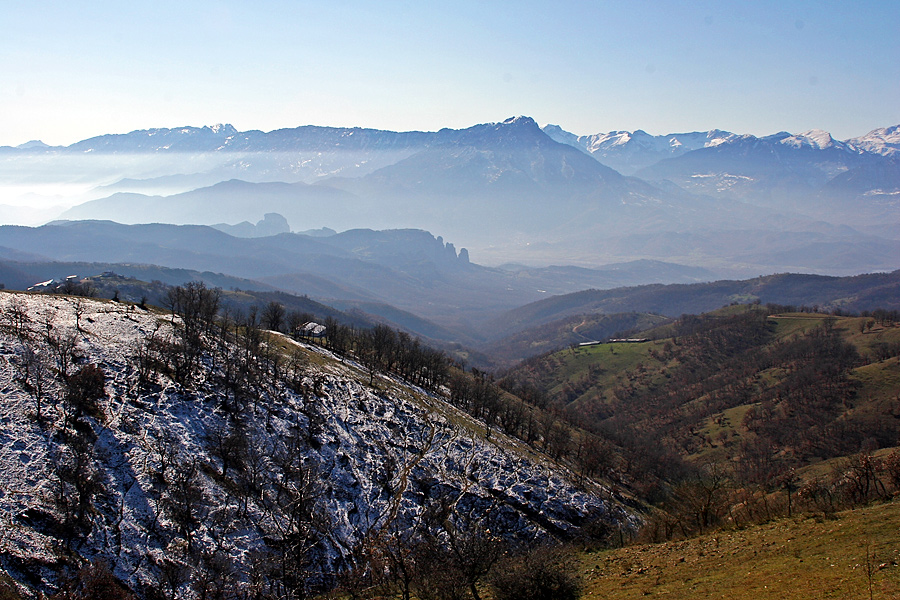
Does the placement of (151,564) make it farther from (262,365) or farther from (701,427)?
(701,427)

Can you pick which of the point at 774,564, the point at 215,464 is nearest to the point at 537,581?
the point at 774,564

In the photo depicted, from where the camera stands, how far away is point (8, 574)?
34.2 m

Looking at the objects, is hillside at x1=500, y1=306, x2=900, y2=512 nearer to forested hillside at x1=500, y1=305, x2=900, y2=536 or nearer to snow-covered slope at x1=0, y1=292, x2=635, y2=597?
forested hillside at x1=500, y1=305, x2=900, y2=536

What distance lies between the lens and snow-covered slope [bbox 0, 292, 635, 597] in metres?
41.9

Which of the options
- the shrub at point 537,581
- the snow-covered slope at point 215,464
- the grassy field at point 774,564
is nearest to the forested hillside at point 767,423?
the grassy field at point 774,564

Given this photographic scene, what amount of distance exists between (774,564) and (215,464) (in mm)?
54111

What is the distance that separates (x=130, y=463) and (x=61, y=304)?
46.2m

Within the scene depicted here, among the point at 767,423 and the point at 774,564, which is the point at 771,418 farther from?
the point at 774,564

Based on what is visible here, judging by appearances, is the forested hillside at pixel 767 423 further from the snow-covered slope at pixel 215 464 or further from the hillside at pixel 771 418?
the snow-covered slope at pixel 215 464

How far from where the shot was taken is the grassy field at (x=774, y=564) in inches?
930

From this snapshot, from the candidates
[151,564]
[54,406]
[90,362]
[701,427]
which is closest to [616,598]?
[151,564]

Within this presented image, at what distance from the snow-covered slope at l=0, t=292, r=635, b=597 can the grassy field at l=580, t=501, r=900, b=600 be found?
12.7 m

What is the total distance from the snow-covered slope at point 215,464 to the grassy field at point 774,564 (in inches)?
501

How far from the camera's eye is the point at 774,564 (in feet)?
94.8
